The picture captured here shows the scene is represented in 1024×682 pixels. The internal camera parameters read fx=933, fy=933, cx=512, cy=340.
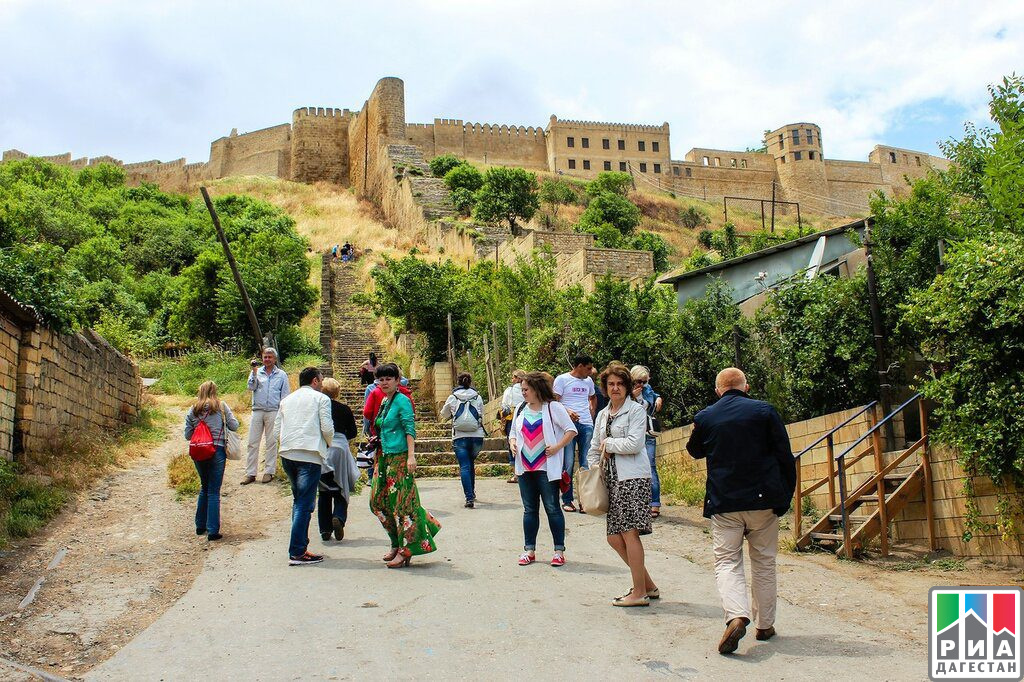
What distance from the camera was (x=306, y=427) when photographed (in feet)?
25.3

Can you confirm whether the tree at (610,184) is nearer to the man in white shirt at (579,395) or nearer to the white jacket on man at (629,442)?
the man in white shirt at (579,395)

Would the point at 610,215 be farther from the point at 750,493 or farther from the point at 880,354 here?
the point at 750,493

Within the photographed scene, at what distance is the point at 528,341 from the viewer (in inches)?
653

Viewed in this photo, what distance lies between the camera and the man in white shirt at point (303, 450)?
756cm

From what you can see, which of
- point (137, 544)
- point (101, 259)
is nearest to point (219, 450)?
point (137, 544)

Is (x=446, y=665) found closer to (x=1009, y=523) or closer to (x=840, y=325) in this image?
(x=1009, y=523)

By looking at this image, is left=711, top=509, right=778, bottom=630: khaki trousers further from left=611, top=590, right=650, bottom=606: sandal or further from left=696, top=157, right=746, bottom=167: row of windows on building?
left=696, top=157, right=746, bottom=167: row of windows on building

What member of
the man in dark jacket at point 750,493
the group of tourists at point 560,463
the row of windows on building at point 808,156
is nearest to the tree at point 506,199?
the group of tourists at point 560,463

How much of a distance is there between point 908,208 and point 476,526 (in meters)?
6.80

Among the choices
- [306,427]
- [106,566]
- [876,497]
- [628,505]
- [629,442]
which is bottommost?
[106,566]

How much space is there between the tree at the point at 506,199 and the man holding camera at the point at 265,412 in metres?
29.3

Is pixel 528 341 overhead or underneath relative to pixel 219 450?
overhead

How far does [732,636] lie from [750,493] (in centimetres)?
82

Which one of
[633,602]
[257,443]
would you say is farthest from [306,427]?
[257,443]
